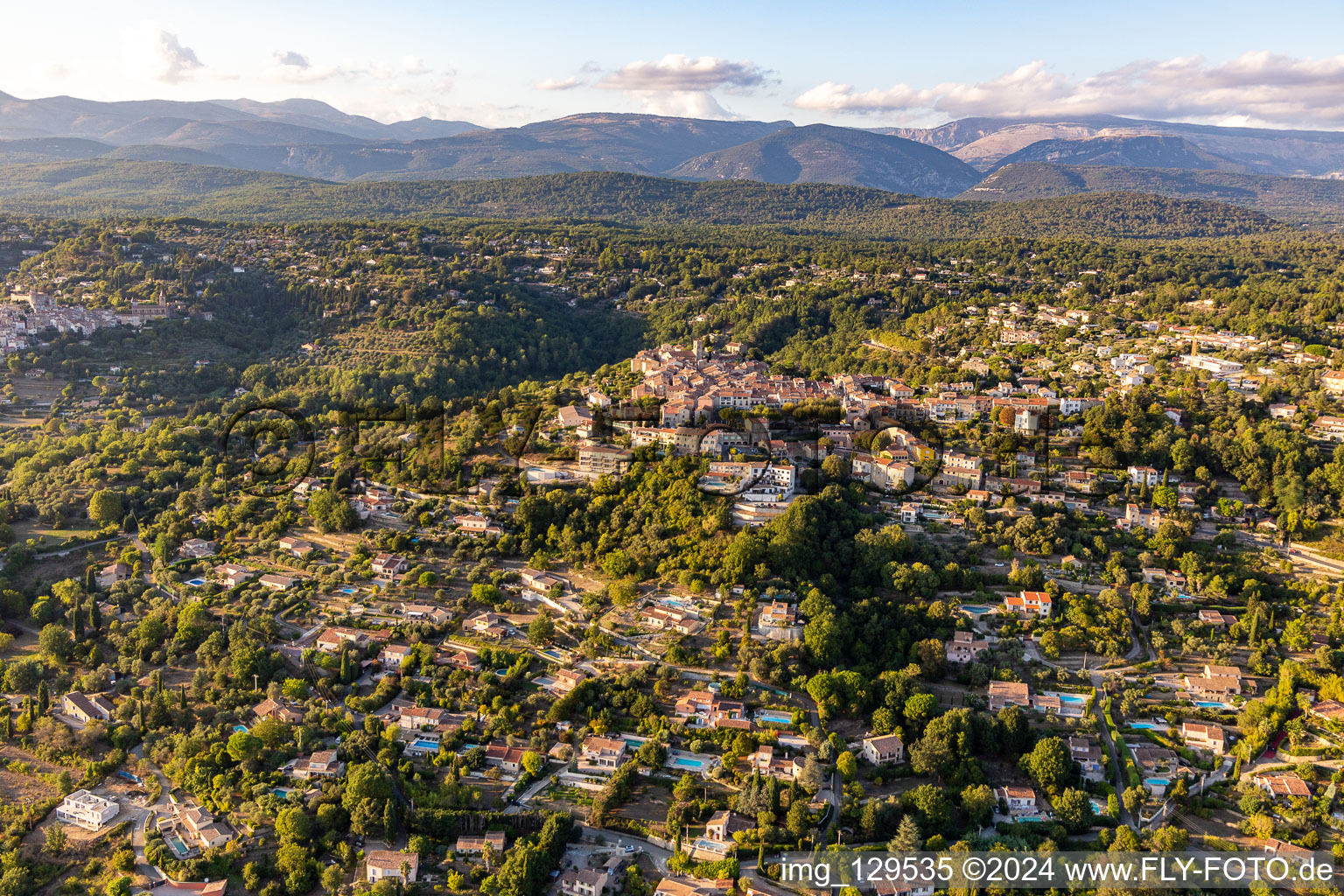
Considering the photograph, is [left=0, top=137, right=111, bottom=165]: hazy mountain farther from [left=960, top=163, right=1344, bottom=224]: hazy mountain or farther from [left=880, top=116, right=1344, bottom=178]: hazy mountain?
[left=880, top=116, right=1344, bottom=178]: hazy mountain

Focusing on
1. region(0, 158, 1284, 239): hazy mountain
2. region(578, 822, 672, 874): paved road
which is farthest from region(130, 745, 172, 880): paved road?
region(0, 158, 1284, 239): hazy mountain

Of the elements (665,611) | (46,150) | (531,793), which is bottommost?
(531,793)

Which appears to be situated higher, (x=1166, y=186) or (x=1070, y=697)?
(x=1166, y=186)

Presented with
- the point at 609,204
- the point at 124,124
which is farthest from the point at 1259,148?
the point at 124,124

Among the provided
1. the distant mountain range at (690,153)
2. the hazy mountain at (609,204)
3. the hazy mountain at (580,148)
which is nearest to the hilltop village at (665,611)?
the hazy mountain at (609,204)

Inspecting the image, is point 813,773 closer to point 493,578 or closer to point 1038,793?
point 1038,793

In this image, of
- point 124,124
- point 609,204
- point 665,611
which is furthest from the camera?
point 124,124

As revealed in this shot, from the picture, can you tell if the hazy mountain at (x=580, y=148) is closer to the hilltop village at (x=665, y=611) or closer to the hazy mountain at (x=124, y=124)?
the hazy mountain at (x=124, y=124)

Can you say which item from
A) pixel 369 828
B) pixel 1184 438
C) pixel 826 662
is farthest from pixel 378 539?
pixel 1184 438

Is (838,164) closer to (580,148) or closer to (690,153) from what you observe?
(690,153)
